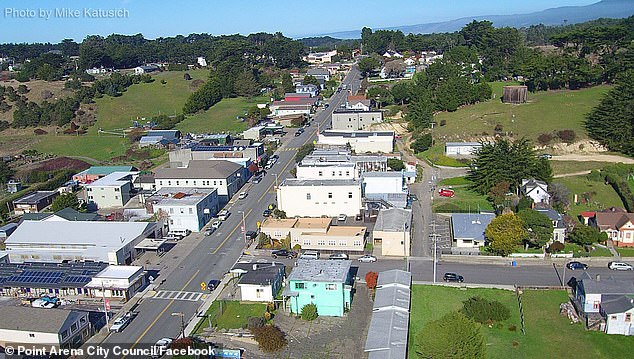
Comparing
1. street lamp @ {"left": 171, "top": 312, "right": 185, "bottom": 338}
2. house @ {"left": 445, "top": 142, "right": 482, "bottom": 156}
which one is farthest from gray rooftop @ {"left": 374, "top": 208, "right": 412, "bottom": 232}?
house @ {"left": 445, "top": 142, "right": 482, "bottom": 156}

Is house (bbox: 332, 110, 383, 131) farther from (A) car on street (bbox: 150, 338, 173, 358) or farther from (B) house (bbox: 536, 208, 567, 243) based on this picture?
(A) car on street (bbox: 150, 338, 173, 358)

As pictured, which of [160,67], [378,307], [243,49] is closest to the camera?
[378,307]

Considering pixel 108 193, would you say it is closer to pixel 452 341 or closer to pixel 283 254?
pixel 283 254

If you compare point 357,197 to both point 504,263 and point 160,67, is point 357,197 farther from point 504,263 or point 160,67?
point 160,67

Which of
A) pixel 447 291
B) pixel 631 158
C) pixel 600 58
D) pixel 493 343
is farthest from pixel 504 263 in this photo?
pixel 600 58

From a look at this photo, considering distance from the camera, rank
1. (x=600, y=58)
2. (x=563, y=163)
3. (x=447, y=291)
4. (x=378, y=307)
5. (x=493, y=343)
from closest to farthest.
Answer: (x=493, y=343), (x=378, y=307), (x=447, y=291), (x=563, y=163), (x=600, y=58)

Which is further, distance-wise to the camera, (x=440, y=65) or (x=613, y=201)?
(x=440, y=65)

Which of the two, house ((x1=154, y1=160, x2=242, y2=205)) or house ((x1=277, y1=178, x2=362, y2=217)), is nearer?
house ((x1=277, y1=178, x2=362, y2=217))
